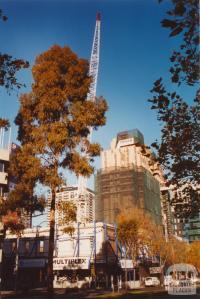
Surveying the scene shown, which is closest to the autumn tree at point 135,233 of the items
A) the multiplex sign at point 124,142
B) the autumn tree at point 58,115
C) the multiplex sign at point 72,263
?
the multiplex sign at point 72,263

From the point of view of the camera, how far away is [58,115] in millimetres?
20172

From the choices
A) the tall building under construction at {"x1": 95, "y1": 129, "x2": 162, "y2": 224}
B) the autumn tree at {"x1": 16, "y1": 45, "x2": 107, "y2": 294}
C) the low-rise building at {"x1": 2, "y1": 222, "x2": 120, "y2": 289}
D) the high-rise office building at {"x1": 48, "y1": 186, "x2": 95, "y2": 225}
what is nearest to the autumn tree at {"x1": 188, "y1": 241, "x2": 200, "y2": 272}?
the high-rise office building at {"x1": 48, "y1": 186, "x2": 95, "y2": 225}

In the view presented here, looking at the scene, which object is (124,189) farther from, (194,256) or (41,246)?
(41,246)

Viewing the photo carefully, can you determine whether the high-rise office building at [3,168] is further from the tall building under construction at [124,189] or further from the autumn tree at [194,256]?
the tall building under construction at [124,189]

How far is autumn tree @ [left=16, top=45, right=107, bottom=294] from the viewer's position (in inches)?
744

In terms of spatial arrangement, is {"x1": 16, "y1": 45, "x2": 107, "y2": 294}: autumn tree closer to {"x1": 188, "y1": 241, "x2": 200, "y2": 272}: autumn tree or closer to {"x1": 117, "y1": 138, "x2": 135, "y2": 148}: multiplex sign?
{"x1": 188, "y1": 241, "x2": 200, "y2": 272}: autumn tree

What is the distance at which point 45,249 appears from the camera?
49938 mm

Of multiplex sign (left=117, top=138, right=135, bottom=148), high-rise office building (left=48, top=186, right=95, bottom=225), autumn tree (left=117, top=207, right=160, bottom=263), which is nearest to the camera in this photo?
high-rise office building (left=48, top=186, right=95, bottom=225)

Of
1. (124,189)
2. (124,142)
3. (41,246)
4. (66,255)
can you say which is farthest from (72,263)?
(124,142)

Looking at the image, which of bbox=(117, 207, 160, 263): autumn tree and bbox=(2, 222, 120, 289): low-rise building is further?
bbox=(117, 207, 160, 263): autumn tree

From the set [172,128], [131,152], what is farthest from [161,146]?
[131,152]

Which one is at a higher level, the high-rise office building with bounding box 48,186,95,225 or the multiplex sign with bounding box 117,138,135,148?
the multiplex sign with bounding box 117,138,135,148

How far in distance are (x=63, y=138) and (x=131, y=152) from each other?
127608 mm

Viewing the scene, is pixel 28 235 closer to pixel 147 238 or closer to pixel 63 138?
pixel 147 238
